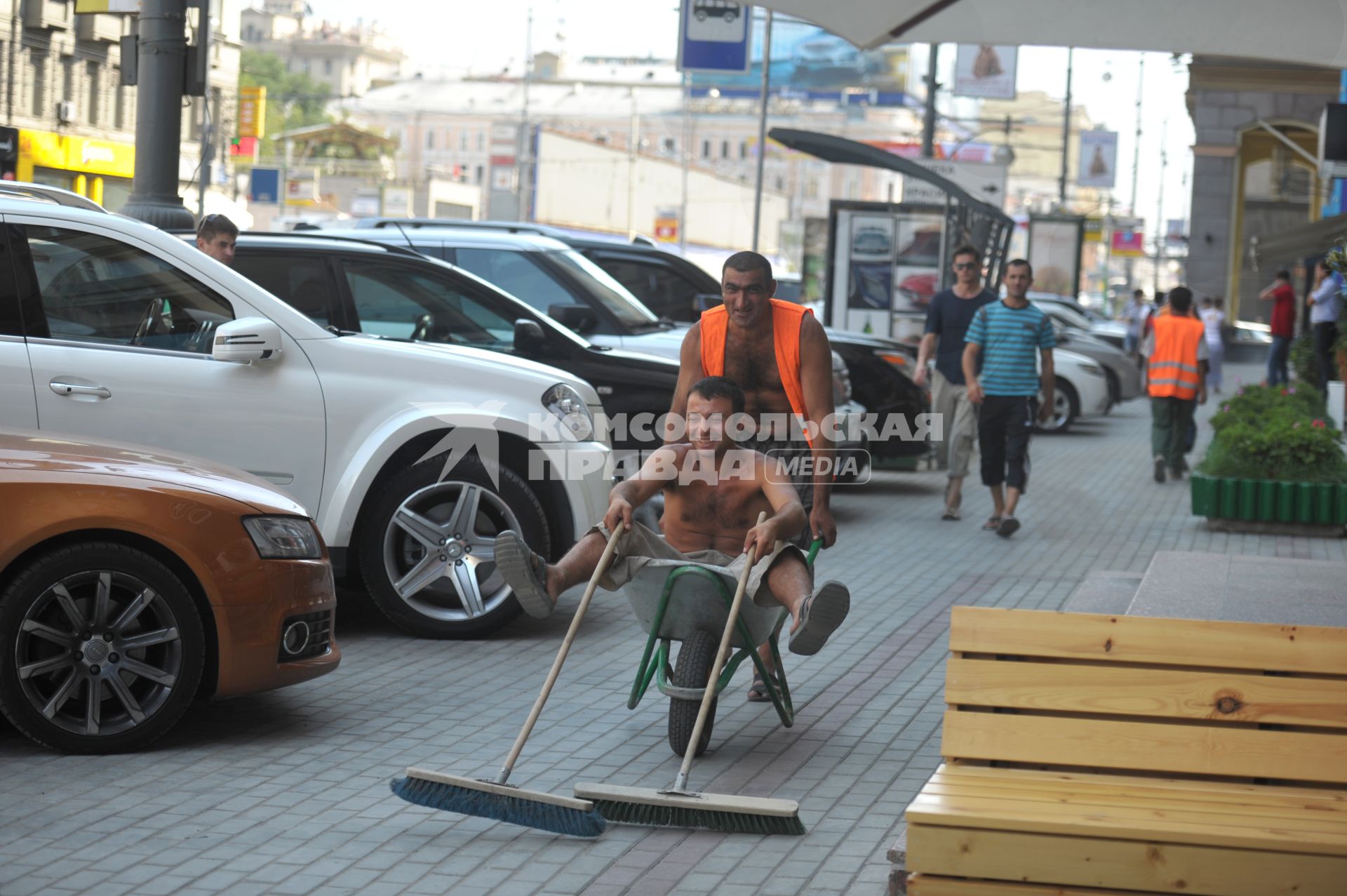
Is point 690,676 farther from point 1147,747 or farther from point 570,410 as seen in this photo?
point 570,410

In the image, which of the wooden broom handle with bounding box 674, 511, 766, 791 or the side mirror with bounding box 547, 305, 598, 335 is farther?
the side mirror with bounding box 547, 305, 598, 335

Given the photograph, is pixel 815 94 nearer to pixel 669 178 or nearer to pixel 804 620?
pixel 669 178

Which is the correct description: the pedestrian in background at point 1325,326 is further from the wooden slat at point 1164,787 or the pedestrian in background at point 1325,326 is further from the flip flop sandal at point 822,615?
the wooden slat at point 1164,787

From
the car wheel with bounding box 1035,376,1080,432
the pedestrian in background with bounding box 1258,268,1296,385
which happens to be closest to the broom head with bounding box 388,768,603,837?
the car wheel with bounding box 1035,376,1080,432

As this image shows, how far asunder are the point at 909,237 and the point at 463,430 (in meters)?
16.0

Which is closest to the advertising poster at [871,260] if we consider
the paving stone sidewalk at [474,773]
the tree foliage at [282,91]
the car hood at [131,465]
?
the paving stone sidewalk at [474,773]

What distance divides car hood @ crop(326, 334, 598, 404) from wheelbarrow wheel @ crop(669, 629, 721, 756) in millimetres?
2591

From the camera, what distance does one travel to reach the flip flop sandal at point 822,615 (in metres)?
5.51

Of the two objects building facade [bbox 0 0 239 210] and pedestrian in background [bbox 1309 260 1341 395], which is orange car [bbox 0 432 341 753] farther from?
building facade [bbox 0 0 239 210]

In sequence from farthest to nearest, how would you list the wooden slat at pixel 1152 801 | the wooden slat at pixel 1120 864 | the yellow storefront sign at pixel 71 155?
1. the yellow storefront sign at pixel 71 155
2. the wooden slat at pixel 1152 801
3. the wooden slat at pixel 1120 864

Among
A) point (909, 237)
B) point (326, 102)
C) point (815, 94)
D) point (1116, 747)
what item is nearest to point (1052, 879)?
point (1116, 747)

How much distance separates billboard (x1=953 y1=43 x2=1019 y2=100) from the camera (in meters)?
37.5

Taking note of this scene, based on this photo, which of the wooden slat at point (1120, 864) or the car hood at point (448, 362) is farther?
the car hood at point (448, 362)

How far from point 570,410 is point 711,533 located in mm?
2156
